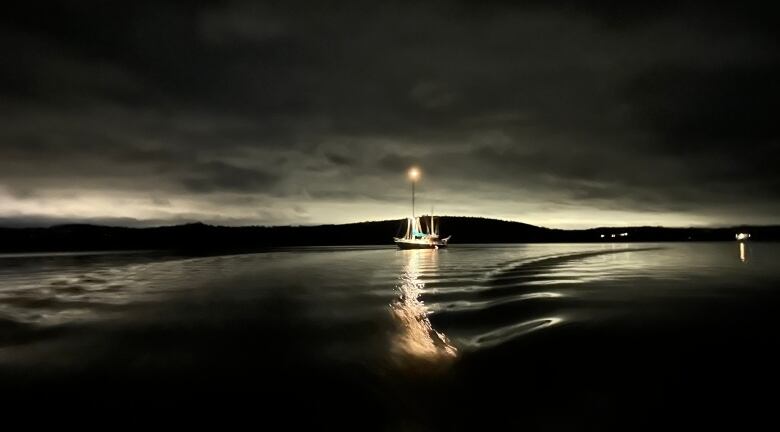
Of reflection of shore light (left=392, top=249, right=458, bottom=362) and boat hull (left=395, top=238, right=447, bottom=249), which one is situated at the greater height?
boat hull (left=395, top=238, right=447, bottom=249)

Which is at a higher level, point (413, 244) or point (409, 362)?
point (413, 244)

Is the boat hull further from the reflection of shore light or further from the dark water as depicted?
the reflection of shore light

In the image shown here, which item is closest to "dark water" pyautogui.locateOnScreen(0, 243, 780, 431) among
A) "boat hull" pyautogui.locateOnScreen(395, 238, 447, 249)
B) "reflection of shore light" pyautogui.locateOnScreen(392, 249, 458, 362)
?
"reflection of shore light" pyautogui.locateOnScreen(392, 249, 458, 362)

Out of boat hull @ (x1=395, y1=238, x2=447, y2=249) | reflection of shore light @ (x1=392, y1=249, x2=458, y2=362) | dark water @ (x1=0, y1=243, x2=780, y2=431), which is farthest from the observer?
boat hull @ (x1=395, y1=238, x2=447, y2=249)

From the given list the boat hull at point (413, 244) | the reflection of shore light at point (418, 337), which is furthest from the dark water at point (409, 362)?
the boat hull at point (413, 244)

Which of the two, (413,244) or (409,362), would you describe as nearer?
(409,362)

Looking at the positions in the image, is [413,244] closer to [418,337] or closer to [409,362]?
[418,337]

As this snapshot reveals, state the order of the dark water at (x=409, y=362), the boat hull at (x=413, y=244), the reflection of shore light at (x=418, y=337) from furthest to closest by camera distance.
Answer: the boat hull at (x=413, y=244)
the reflection of shore light at (x=418, y=337)
the dark water at (x=409, y=362)

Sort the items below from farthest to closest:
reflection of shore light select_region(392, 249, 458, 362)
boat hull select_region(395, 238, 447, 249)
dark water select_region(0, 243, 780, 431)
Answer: boat hull select_region(395, 238, 447, 249)
reflection of shore light select_region(392, 249, 458, 362)
dark water select_region(0, 243, 780, 431)

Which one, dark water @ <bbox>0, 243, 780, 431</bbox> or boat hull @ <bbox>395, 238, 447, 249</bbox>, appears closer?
dark water @ <bbox>0, 243, 780, 431</bbox>

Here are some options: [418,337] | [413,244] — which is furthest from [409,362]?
[413,244]

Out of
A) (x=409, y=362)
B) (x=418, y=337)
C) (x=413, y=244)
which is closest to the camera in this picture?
(x=409, y=362)

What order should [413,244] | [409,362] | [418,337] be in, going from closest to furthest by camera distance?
[409,362]
[418,337]
[413,244]

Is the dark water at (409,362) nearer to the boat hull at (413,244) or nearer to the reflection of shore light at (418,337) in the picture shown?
the reflection of shore light at (418,337)
